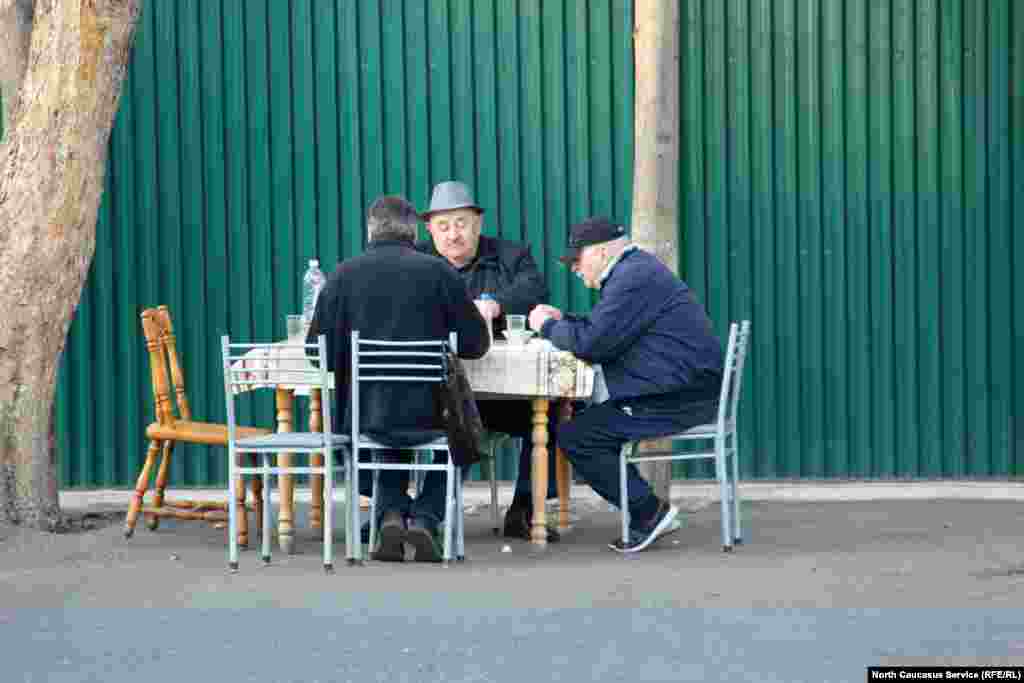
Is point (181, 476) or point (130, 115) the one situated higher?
point (130, 115)

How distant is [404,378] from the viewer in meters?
8.03

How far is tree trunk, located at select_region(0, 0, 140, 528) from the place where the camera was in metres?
8.66

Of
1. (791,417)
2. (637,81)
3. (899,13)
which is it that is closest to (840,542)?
(791,417)

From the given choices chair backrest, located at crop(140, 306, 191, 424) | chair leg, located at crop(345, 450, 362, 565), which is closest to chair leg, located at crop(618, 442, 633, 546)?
chair leg, located at crop(345, 450, 362, 565)

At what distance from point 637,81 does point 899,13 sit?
202 cm

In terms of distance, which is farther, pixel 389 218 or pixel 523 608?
pixel 389 218

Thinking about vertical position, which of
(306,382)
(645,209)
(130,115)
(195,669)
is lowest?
(195,669)

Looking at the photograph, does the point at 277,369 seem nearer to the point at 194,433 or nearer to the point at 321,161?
the point at 194,433

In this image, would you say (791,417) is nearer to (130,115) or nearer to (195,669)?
(130,115)

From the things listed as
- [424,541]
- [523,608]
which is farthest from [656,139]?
[523,608]

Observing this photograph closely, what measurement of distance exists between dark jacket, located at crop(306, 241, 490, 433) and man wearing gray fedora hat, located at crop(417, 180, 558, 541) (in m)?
0.68

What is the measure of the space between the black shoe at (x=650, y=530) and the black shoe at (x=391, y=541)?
3.40 ft

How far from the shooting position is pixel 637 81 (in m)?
9.55

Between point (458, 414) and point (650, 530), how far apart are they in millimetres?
1197
